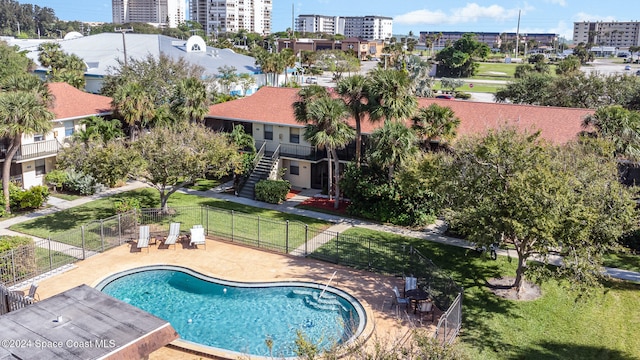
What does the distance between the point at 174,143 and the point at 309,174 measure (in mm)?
11674

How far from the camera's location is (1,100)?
98.6 ft

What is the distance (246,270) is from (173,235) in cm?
519

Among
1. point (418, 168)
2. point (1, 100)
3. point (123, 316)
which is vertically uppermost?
point (1, 100)

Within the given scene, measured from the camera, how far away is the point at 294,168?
127ft

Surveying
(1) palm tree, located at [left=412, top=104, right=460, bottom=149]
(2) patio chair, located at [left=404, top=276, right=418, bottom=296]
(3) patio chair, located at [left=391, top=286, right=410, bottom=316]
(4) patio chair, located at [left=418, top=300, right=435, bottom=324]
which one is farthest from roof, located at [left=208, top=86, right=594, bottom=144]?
(4) patio chair, located at [left=418, top=300, right=435, bottom=324]

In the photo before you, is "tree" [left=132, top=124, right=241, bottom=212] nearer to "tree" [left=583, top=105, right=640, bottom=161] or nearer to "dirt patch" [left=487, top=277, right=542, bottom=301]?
"dirt patch" [left=487, top=277, right=542, bottom=301]

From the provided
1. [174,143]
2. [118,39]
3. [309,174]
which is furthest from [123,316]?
[118,39]

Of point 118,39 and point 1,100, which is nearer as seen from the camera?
point 1,100

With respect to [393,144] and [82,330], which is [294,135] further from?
[82,330]

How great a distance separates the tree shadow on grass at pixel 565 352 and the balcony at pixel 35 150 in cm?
2899

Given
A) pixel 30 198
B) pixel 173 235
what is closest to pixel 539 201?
pixel 173 235

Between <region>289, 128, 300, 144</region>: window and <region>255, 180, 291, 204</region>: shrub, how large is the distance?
4.27 meters

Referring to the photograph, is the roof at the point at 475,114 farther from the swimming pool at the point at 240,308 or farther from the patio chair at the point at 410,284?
the swimming pool at the point at 240,308

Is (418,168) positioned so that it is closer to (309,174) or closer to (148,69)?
(309,174)
